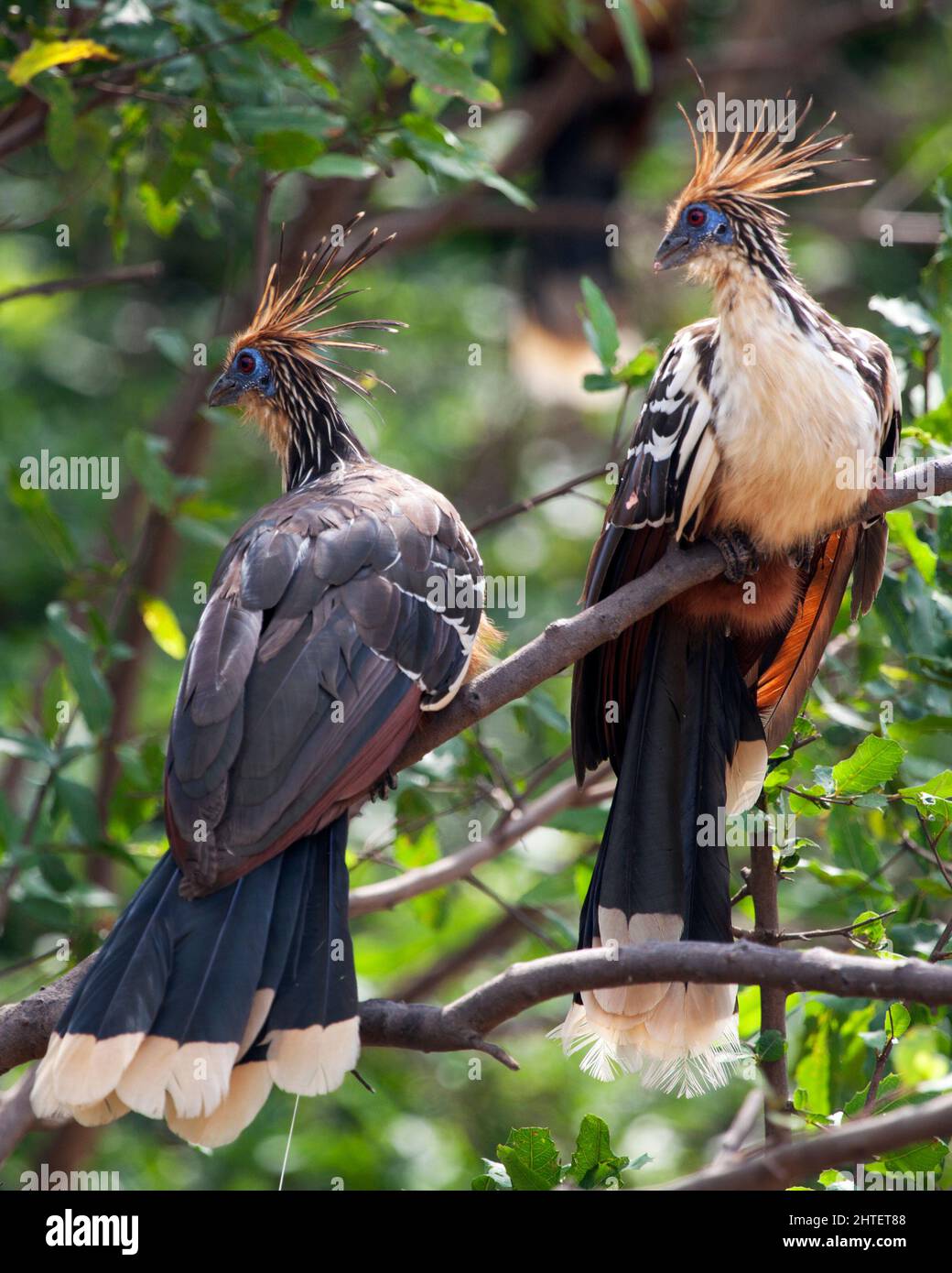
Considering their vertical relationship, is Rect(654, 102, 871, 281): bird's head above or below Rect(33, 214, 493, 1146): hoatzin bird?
above

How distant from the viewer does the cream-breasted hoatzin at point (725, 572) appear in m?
3.36

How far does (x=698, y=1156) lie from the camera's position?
5.89 meters

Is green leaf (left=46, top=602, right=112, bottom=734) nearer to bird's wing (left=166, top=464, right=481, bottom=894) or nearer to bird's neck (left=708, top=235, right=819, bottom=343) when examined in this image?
bird's wing (left=166, top=464, right=481, bottom=894)

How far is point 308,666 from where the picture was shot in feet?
10.5

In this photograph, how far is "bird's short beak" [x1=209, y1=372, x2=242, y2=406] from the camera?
4.42 m

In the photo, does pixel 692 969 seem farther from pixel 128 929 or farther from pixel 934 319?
pixel 934 319

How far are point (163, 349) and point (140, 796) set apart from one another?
4.22 ft

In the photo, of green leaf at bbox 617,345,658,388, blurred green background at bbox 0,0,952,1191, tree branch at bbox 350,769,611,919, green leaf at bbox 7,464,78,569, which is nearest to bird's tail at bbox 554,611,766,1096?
blurred green background at bbox 0,0,952,1191

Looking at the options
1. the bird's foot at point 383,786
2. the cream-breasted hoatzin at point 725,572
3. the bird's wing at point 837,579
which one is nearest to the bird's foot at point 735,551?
the cream-breasted hoatzin at point 725,572

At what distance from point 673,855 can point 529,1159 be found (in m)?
0.97

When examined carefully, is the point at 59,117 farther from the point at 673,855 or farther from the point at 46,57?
the point at 673,855

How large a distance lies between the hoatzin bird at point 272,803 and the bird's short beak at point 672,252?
2.50 ft

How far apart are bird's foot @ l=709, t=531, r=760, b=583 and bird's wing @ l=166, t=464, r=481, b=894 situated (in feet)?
2.08

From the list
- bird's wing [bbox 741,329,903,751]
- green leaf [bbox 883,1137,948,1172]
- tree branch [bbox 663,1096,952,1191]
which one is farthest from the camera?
bird's wing [bbox 741,329,903,751]
